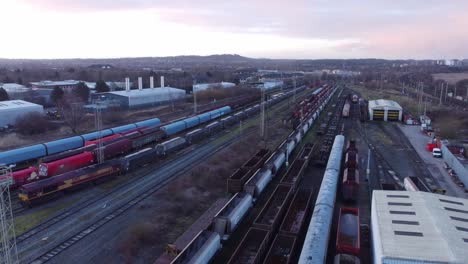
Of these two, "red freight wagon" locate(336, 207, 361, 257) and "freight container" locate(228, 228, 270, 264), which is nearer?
"red freight wagon" locate(336, 207, 361, 257)

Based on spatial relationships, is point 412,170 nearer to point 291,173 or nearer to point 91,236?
point 291,173

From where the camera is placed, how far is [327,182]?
25609 mm

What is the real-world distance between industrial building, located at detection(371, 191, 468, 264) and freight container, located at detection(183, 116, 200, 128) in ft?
108

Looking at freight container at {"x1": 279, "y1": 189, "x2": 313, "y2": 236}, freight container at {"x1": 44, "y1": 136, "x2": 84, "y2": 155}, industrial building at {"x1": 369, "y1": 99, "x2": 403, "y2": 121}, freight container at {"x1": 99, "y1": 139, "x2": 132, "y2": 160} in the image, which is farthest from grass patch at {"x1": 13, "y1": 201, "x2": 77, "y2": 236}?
industrial building at {"x1": 369, "y1": 99, "x2": 403, "y2": 121}

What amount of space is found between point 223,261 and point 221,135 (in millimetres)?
30959

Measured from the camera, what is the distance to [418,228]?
17.2 metres

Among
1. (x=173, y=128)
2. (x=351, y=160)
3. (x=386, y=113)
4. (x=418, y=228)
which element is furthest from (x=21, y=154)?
(x=386, y=113)

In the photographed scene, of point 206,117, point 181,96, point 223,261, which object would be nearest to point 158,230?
point 223,261

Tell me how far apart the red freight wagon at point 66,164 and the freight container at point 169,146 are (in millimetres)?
6830

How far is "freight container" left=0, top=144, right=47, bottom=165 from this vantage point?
32.6 meters

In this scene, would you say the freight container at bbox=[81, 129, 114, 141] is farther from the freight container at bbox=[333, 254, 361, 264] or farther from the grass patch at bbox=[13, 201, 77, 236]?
the freight container at bbox=[333, 254, 361, 264]

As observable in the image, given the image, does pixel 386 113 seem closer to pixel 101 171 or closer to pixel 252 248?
pixel 101 171

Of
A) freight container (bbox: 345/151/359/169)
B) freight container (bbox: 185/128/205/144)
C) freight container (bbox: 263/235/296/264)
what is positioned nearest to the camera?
freight container (bbox: 263/235/296/264)

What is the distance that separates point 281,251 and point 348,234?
4608 mm
